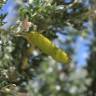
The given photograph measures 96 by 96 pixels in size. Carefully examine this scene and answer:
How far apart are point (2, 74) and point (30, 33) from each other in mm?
272

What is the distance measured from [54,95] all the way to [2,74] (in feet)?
13.2

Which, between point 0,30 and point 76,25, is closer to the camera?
point 0,30

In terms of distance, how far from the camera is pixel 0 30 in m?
2.30

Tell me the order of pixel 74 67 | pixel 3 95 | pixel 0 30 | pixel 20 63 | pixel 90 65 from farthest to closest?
pixel 74 67, pixel 90 65, pixel 20 63, pixel 3 95, pixel 0 30

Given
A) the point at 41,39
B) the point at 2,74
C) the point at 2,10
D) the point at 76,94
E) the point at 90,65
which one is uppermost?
the point at 2,10

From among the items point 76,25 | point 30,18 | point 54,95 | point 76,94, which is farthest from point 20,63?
point 76,94

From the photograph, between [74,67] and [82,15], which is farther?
[74,67]

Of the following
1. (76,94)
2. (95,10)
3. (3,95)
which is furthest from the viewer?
(76,94)

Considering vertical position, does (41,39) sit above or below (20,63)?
above

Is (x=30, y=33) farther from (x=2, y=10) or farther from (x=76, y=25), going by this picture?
(x=76, y=25)

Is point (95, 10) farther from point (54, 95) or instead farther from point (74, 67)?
point (74, 67)

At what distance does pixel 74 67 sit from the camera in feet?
25.9

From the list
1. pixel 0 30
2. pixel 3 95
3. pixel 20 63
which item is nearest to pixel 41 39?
pixel 0 30

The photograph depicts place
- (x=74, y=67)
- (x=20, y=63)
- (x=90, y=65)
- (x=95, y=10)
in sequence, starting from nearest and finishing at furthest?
(x=95, y=10) < (x=20, y=63) < (x=90, y=65) < (x=74, y=67)
